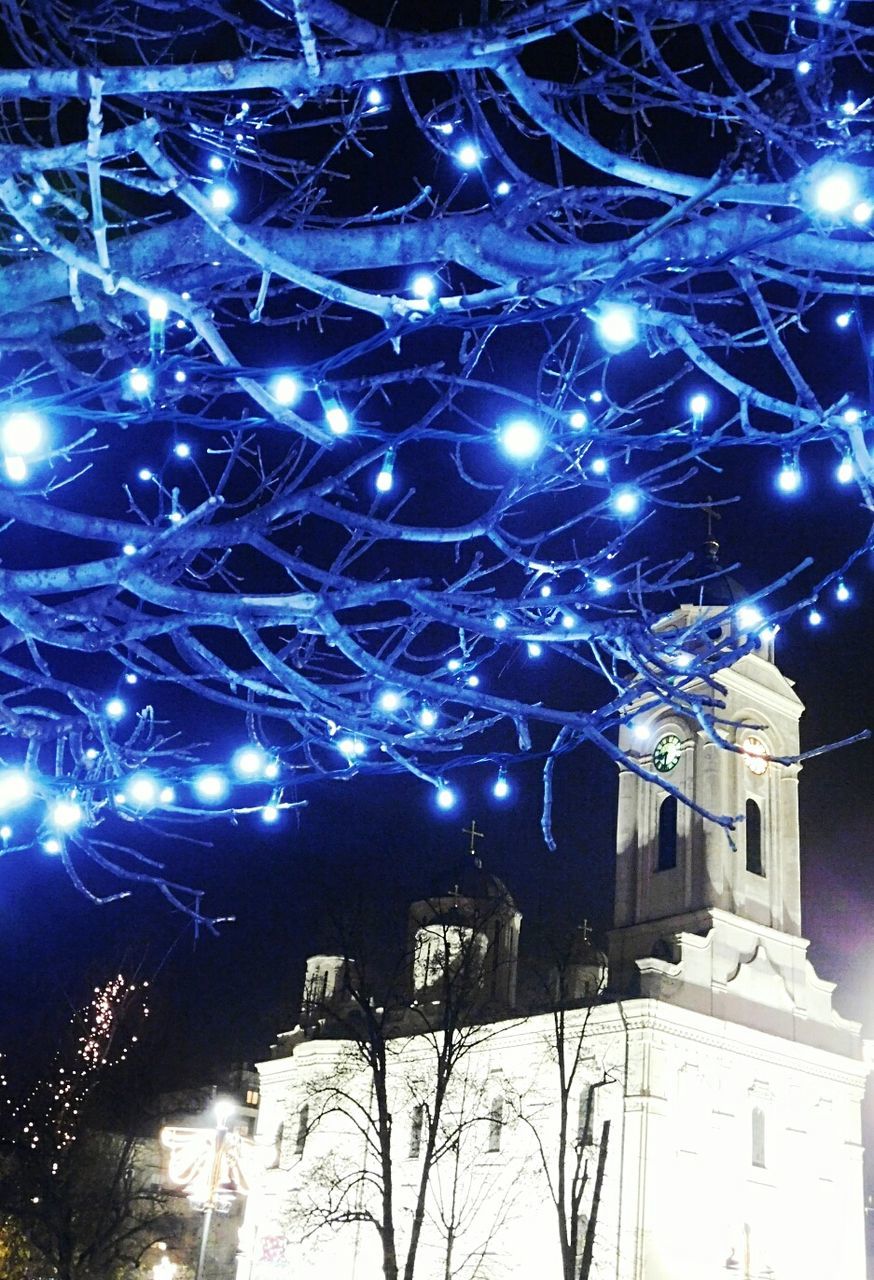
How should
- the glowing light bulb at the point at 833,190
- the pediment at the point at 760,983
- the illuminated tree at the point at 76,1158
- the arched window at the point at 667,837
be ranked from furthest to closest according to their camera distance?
the arched window at the point at 667,837, the pediment at the point at 760,983, the illuminated tree at the point at 76,1158, the glowing light bulb at the point at 833,190

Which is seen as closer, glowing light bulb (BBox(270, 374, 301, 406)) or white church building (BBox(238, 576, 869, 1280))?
glowing light bulb (BBox(270, 374, 301, 406))

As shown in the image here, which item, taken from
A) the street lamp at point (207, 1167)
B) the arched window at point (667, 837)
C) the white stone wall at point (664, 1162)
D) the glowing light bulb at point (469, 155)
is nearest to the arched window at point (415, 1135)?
the white stone wall at point (664, 1162)

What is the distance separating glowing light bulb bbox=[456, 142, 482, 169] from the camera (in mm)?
5367

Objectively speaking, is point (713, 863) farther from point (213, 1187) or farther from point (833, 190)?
point (833, 190)

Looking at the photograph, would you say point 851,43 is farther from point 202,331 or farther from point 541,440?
point 202,331

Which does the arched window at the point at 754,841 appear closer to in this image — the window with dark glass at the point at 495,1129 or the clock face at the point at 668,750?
the clock face at the point at 668,750

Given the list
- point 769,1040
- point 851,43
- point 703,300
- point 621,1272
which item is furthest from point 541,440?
point 769,1040

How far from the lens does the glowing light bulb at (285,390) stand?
5.25 metres

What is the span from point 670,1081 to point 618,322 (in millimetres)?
33435

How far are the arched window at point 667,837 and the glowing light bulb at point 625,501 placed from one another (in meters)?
33.5

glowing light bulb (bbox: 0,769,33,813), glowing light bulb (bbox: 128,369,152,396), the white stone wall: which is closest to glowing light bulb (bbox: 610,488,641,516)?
glowing light bulb (bbox: 128,369,152,396)

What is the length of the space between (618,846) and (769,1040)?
24.1ft

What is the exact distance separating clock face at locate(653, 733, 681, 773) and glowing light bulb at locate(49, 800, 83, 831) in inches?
1258

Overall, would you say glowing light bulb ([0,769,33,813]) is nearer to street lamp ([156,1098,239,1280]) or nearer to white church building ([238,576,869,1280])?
street lamp ([156,1098,239,1280])
